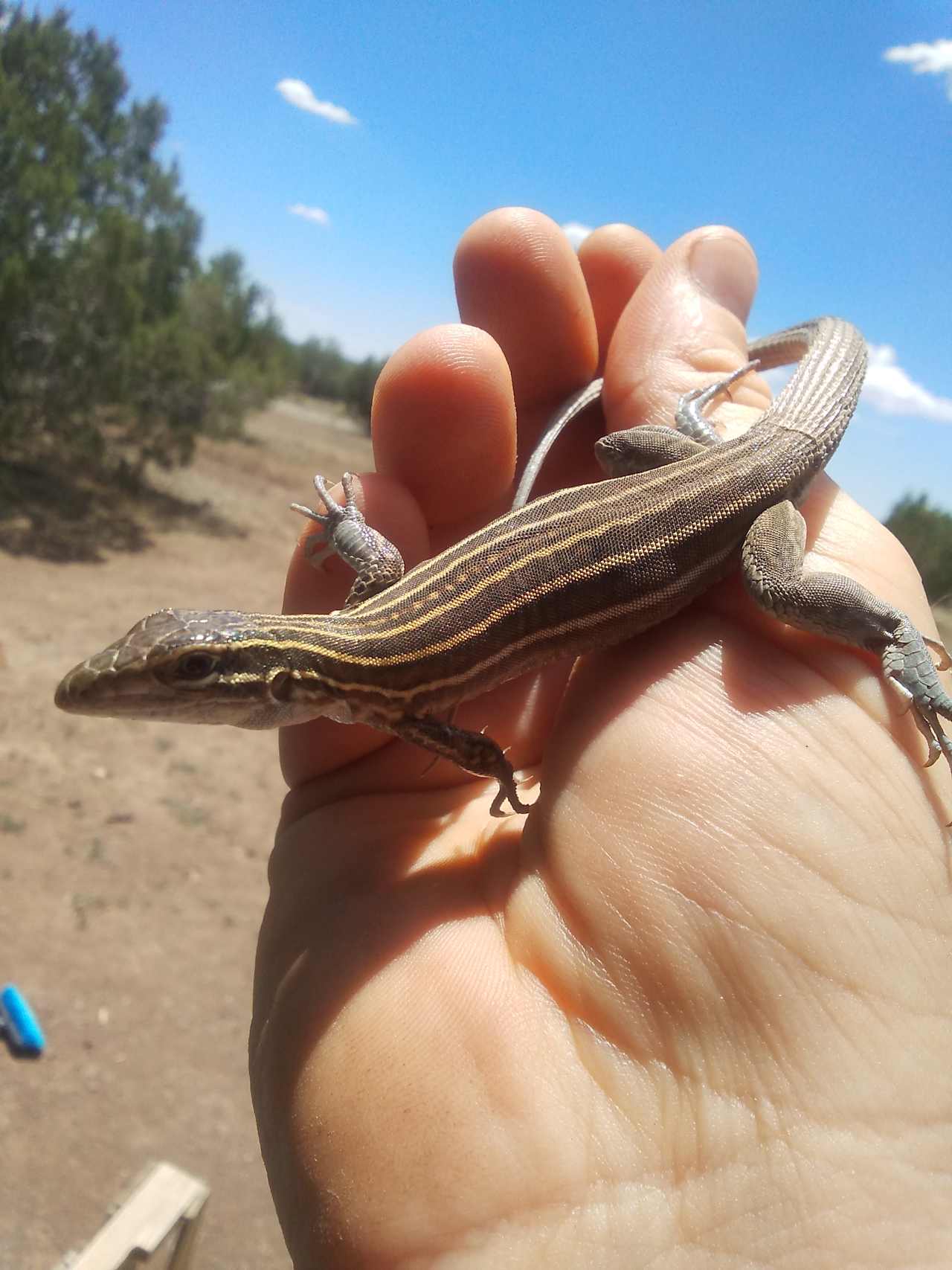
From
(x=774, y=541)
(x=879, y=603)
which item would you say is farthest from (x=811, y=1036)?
(x=774, y=541)

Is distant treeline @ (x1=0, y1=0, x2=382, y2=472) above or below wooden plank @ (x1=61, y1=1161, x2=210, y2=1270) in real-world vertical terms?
above

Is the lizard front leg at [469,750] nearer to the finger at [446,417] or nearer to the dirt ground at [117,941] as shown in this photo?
the finger at [446,417]

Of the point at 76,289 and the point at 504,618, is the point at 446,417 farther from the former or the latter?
the point at 76,289

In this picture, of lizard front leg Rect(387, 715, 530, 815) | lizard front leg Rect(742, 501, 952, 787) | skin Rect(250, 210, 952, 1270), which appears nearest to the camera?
skin Rect(250, 210, 952, 1270)

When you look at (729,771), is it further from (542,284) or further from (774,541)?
(542,284)

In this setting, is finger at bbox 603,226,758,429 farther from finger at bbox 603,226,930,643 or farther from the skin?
the skin

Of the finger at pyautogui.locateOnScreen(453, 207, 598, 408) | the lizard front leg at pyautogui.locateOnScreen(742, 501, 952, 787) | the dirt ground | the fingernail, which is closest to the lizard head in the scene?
the lizard front leg at pyautogui.locateOnScreen(742, 501, 952, 787)
